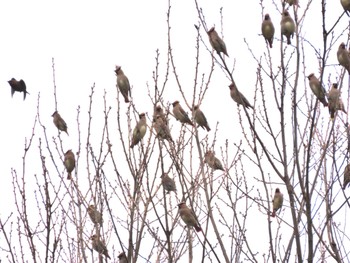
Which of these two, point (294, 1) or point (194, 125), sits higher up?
point (294, 1)

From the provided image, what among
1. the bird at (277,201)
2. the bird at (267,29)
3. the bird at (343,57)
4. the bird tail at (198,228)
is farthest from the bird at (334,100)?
the bird tail at (198,228)

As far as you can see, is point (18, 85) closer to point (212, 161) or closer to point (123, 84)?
point (123, 84)

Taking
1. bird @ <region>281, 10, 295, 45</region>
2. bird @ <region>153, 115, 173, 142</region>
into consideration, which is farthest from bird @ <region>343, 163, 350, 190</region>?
bird @ <region>153, 115, 173, 142</region>

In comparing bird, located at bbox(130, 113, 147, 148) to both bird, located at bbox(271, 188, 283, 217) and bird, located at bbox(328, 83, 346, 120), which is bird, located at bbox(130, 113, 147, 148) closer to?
bird, located at bbox(271, 188, 283, 217)

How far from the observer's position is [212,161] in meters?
6.06

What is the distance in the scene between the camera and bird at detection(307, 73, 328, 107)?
5.05m

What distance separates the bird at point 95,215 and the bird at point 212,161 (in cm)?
106

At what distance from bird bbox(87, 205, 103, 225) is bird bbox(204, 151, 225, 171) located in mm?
1059

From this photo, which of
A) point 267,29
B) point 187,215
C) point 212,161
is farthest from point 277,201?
point 267,29

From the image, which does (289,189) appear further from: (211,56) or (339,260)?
(211,56)

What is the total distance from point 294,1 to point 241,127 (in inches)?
40.1

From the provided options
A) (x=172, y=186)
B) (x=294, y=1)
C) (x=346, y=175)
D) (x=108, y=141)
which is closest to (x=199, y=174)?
(x=172, y=186)

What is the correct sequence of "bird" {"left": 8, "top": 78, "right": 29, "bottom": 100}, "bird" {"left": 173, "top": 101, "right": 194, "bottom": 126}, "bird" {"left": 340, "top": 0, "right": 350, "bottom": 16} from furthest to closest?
1. "bird" {"left": 8, "top": 78, "right": 29, "bottom": 100}
2. "bird" {"left": 173, "top": 101, "right": 194, "bottom": 126}
3. "bird" {"left": 340, "top": 0, "right": 350, "bottom": 16}

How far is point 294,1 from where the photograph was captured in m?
4.90
